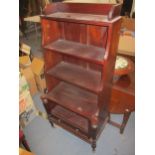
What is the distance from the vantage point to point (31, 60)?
2617 mm

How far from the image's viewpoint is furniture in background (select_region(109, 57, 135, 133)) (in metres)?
1.61

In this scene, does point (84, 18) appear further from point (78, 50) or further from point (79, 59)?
point (79, 59)

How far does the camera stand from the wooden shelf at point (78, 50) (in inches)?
47.5

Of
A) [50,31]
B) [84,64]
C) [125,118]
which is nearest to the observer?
[50,31]

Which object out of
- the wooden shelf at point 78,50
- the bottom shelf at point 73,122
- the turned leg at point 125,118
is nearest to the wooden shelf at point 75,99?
the bottom shelf at point 73,122

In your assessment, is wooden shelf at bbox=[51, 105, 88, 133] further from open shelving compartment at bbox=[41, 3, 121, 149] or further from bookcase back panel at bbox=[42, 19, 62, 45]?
bookcase back panel at bbox=[42, 19, 62, 45]

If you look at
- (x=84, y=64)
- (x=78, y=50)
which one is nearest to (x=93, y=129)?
(x=84, y=64)

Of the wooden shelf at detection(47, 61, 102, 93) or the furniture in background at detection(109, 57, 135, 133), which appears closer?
the wooden shelf at detection(47, 61, 102, 93)

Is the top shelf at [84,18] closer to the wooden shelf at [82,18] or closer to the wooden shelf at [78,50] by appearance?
the wooden shelf at [82,18]

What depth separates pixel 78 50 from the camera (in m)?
1.32

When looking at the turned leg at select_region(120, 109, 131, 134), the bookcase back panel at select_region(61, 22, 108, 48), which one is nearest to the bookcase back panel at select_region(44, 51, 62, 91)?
the bookcase back panel at select_region(61, 22, 108, 48)

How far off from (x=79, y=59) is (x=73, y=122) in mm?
689

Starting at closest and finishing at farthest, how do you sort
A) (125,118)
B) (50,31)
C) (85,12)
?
(85,12)
(50,31)
(125,118)
